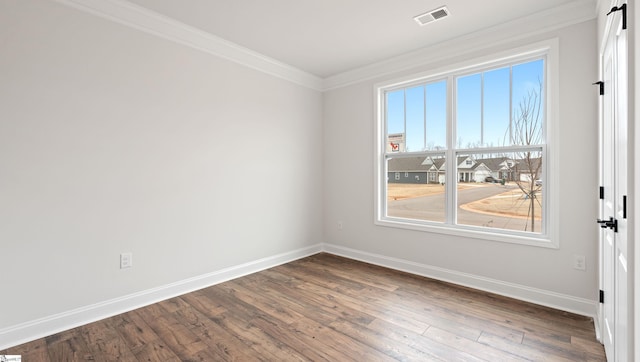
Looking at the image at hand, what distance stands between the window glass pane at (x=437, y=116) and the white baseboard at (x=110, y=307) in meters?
2.63

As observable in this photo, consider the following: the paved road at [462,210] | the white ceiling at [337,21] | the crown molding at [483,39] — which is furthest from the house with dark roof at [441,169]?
the white ceiling at [337,21]

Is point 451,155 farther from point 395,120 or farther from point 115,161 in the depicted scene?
point 115,161

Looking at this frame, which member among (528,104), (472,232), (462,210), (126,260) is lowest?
Result: (126,260)

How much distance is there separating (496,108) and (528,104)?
287mm

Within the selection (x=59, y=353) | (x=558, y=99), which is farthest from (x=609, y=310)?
(x=59, y=353)

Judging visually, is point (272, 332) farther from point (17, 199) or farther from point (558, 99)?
point (558, 99)

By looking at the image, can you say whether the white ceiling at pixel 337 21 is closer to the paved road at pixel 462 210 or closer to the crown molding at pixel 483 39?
the crown molding at pixel 483 39

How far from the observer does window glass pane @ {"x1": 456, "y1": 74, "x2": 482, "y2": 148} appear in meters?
3.32

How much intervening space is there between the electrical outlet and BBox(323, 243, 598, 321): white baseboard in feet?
8.99

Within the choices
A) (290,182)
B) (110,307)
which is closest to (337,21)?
(290,182)

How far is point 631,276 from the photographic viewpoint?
1166 millimetres

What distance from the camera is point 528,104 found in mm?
2980

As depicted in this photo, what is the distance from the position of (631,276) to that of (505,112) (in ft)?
7.74

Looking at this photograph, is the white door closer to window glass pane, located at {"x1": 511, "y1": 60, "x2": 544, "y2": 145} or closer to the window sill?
the window sill
